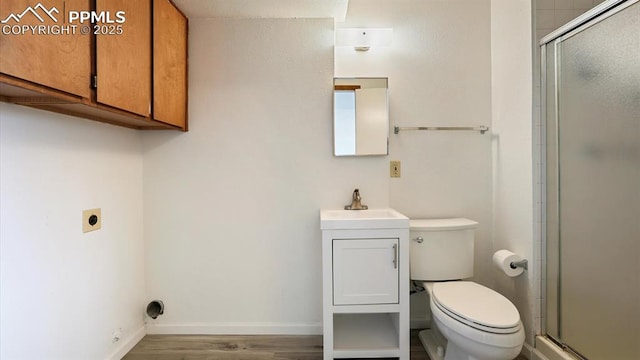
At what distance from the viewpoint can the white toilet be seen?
1303 millimetres

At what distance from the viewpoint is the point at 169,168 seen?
79.3 inches

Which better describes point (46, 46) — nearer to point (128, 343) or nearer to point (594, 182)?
point (128, 343)

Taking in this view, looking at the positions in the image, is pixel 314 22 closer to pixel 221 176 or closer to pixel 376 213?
pixel 221 176

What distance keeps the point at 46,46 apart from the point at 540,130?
226 cm

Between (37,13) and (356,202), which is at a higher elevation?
(37,13)

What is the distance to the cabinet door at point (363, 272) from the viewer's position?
1641 millimetres

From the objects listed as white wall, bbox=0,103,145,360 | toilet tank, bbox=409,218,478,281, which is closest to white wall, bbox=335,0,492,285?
toilet tank, bbox=409,218,478,281

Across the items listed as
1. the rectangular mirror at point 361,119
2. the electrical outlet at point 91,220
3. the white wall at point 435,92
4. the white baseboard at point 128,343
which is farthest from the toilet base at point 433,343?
the electrical outlet at point 91,220

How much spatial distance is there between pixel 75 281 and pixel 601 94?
8.68 feet

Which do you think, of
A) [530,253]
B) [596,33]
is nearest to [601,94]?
[596,33]

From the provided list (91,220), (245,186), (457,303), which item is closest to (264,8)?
(245,186)

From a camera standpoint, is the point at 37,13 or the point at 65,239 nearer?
the point at 37,13

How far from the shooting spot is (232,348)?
6.12ft

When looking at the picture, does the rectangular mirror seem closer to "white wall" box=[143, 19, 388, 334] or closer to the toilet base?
"white wall" box=[143, 19, 388, 334]
